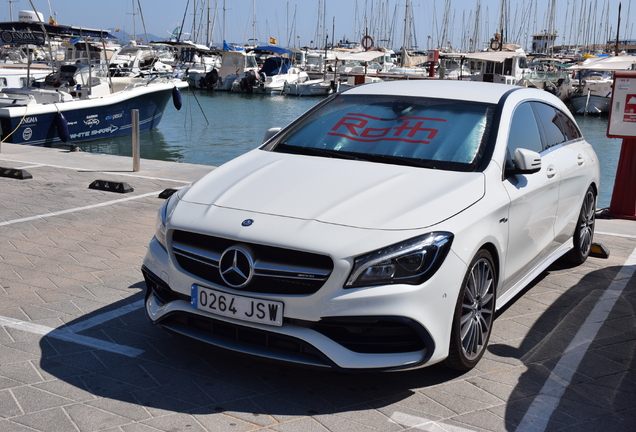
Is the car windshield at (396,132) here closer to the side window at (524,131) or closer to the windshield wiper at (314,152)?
the windshield wiper at (314,152)

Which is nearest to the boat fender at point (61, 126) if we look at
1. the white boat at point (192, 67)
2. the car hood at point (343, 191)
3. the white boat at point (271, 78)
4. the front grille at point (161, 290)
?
the car hood at point (343, 191)

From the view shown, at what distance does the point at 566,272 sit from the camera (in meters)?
5.85

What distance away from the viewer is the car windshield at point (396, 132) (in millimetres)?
4145

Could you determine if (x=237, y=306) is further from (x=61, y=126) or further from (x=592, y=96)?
(x=592, y=96)

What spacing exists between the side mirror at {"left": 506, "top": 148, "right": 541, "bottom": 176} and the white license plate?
1.76 metres

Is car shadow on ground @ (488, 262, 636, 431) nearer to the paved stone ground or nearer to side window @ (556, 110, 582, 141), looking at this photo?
the paved stone ground

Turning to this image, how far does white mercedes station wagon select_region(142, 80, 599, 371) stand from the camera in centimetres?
319

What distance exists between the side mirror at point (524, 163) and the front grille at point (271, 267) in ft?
5.11

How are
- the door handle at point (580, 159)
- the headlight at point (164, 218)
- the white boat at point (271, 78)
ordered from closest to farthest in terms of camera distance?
the headlight at point (164, 218), the door handle at point (580, 159), the white boat at point (271, 78)

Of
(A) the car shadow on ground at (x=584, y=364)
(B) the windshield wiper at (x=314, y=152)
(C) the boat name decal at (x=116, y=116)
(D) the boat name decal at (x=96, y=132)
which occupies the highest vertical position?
(B) the windshield wiper at (x=314, y=152)

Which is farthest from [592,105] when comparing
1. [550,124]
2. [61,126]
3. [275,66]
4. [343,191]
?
[343,191]

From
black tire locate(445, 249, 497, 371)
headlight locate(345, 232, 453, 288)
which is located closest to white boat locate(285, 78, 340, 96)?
black tire locate(445, 249, 497, 371)

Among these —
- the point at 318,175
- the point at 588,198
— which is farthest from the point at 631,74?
the point at 318,175

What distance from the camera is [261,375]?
3.67 m
